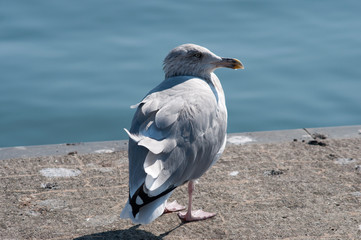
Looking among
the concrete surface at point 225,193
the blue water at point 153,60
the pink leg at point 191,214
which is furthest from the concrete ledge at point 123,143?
the blue water at point 153,60

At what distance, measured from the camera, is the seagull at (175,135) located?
3.93m

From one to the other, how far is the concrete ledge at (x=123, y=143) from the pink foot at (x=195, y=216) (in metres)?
1.33

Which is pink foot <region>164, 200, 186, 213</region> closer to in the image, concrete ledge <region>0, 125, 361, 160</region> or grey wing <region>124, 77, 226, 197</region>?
grey wing <region>124, 77, 226, 197</region>

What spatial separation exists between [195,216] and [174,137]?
0.71 metres

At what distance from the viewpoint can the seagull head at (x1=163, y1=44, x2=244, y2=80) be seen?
15.9 ft

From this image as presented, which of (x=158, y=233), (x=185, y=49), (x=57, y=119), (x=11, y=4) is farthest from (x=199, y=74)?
(x=11, y=4)

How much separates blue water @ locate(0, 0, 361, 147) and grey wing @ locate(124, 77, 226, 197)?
11.4ft

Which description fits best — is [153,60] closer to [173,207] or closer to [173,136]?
[173,207]

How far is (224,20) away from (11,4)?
357 cm

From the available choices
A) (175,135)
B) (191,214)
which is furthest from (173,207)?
(175,135)

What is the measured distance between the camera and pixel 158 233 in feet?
A: 14.3

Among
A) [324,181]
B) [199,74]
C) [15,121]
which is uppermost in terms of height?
[199,74]

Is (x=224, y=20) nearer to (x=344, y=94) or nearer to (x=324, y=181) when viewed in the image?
(x=344, y=94)

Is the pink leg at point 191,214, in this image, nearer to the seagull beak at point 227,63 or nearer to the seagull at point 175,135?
the seagull at point 175,135
